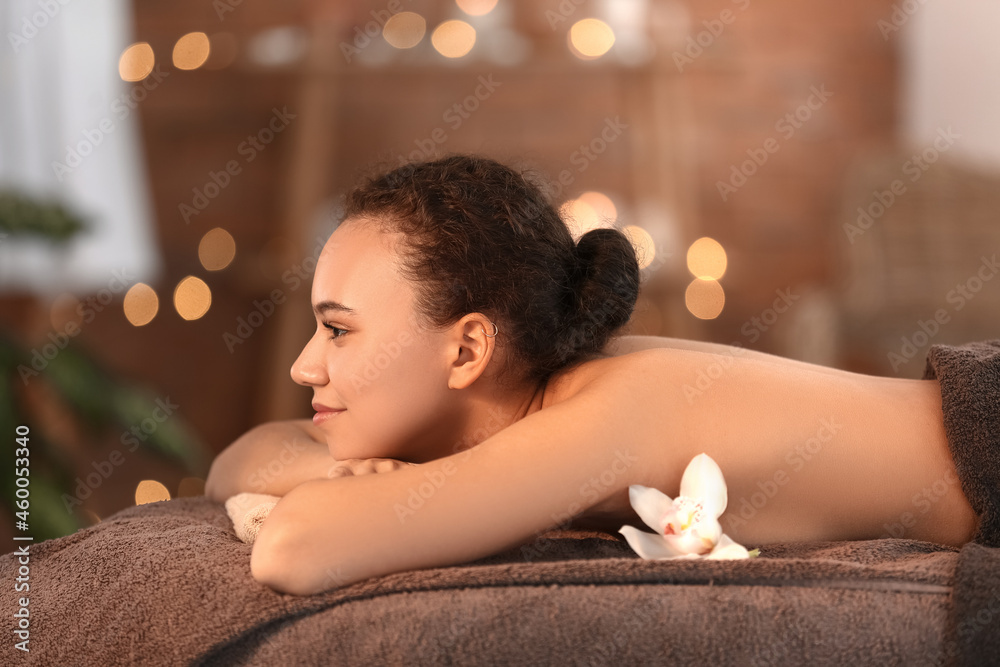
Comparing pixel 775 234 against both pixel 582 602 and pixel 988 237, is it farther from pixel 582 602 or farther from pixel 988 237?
pixel 582 602

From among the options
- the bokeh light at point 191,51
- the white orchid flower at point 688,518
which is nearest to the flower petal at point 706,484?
the white orchid flower at point 688,518

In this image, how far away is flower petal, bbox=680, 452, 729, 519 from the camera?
2.79ft

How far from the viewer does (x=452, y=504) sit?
0.78 meters

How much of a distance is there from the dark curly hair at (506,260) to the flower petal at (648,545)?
0.27 meters

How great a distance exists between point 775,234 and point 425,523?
253 centimetres

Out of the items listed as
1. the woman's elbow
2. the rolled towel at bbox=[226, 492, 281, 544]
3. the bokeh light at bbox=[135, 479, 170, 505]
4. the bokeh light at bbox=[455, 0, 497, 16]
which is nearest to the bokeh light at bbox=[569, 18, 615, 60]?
the bokeh light at bbox=[455, 0, 497, 16]

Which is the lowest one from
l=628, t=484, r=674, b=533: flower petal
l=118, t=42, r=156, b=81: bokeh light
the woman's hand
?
l=628, t=484, r=674, b=533: flower petal

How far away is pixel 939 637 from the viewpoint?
72 cm

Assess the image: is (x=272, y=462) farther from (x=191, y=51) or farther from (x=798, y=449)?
(x=191, y=51)

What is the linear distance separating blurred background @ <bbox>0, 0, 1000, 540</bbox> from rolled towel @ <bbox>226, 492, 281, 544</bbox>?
1.24 metres

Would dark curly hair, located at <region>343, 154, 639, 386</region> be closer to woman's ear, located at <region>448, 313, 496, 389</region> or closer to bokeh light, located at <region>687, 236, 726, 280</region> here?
woman's ear, located at <region>448, 313, 496, 389</region>

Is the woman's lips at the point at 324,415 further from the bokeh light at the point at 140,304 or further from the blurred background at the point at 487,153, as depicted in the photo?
the bokeh light at the point at 140,304

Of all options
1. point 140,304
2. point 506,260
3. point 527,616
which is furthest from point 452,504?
point 140,304

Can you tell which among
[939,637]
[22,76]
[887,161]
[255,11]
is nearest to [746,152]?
[887,161]
